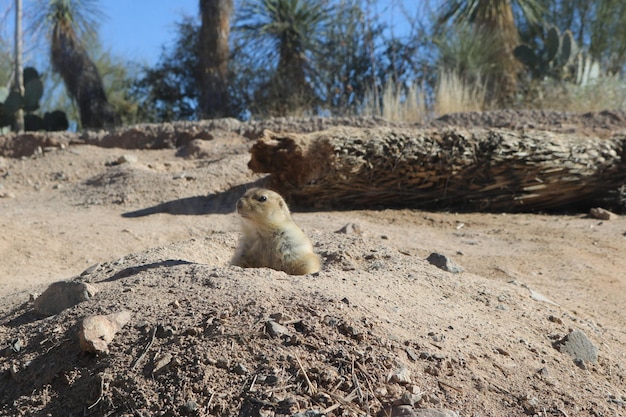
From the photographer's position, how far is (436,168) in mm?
7438

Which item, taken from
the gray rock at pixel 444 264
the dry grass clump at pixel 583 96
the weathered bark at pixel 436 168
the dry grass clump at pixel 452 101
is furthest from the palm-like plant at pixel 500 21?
the gray rock at pixel 444 264

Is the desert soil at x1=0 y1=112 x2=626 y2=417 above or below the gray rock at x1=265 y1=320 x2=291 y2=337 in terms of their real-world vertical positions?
below

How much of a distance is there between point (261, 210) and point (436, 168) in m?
3.42

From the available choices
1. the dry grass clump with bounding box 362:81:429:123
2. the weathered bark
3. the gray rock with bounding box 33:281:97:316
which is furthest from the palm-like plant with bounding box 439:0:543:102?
the gray rock with bounding box 33:281:97:316

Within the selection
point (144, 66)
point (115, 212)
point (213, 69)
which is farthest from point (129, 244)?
point (144, 66)

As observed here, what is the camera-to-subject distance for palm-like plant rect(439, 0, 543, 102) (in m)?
14.9

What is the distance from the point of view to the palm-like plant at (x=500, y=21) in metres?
14.9

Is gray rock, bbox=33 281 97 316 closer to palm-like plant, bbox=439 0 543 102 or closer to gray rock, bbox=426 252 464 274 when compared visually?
gray rock, bbox=426 252 464 274

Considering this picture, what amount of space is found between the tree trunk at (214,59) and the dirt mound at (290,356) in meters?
10.7

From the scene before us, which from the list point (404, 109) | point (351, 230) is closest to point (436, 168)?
point (351, 230)

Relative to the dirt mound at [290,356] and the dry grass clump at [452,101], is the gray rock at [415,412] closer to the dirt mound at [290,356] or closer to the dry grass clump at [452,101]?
the dirt mound at [290,356]

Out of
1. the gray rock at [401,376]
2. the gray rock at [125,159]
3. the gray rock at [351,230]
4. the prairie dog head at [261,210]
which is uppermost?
the prairie dog head at [261,210]

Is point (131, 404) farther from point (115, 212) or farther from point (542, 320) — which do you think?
point (115, 212)

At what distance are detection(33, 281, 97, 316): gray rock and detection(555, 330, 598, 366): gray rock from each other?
2166 mm
